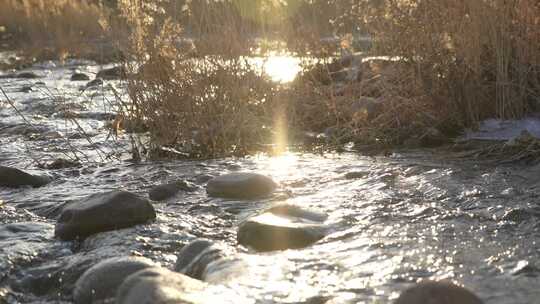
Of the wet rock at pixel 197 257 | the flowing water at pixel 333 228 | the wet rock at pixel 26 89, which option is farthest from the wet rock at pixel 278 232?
the wet rock at pixel 26 89

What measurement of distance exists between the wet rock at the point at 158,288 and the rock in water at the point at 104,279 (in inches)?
6.1

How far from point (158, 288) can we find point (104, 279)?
38cm

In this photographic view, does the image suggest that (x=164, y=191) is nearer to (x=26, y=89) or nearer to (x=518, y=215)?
(x=518, y=215)

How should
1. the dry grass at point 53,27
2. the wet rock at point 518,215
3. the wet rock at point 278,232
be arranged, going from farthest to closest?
the dry grass at point 53,27, the wet rock at point 518,215, the wet rock at point 278,232

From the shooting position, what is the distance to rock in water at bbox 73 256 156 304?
2270 millimetres

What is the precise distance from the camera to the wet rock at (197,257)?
2.44 m

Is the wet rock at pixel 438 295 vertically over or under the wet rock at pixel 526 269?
over

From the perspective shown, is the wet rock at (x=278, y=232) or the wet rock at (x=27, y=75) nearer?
the wet rock at (x=278, y=232)

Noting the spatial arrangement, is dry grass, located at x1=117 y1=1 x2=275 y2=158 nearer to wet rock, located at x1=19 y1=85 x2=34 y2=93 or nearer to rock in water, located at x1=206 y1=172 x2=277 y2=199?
rock in water, located at x1=206 y1=172 x2=277 y2=199

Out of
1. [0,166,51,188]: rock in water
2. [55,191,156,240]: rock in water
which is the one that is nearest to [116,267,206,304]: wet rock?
[55,191,156,240]: rock in water

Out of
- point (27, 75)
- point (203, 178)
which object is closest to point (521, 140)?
point (203, 178)

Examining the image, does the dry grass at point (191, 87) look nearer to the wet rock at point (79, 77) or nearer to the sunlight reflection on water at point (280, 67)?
the sunlight reflection on water at point (280, 67)

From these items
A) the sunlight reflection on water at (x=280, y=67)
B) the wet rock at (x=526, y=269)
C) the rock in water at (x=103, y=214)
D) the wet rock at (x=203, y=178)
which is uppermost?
the sunlight reflection on water at (x=280, y=67)

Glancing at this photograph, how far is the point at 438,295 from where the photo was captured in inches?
74.2
